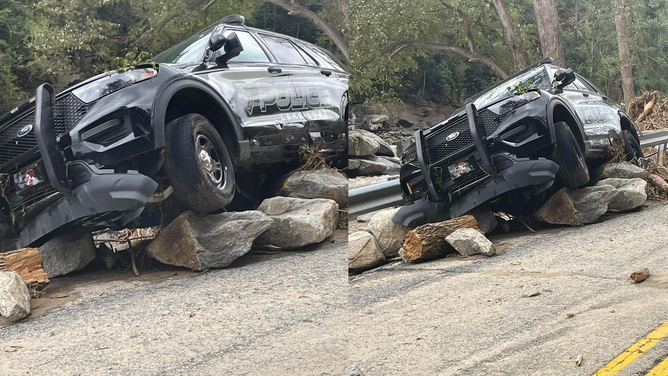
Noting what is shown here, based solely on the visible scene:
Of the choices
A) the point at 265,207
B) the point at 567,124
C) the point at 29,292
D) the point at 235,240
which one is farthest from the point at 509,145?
the point at 29,292

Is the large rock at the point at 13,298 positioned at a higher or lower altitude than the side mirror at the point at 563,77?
lower

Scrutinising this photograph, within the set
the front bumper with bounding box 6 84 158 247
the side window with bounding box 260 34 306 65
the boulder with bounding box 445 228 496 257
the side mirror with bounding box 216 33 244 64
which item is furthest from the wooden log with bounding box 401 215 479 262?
the front bumper with bounding box 6 84 158 247

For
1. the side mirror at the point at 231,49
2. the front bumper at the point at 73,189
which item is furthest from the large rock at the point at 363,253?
the front bumper at the point at 73,189

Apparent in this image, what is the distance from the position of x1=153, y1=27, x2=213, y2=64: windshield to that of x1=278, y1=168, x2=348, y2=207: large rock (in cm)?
37

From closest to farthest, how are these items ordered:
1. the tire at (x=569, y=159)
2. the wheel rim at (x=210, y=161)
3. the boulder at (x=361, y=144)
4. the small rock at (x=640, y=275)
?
the wheel rim at (x=210, y=161), the boulder at (x=361, y=144), the small rock at (x=640, y=275), the tire at (x=569, y=159)

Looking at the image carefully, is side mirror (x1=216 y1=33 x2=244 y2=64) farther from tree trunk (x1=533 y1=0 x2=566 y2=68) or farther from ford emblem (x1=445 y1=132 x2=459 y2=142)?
tree trunk (x1=533 y1=0 x2=566 y2=68)

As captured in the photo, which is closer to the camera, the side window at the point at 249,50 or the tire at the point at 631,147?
the side window at the point at 249,50

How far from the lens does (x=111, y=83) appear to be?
54.5 inches

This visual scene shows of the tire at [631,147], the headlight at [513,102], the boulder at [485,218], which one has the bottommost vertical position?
the boulder at [485,218]

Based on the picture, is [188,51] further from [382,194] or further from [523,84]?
[523,84]

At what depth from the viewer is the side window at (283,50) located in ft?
5.35

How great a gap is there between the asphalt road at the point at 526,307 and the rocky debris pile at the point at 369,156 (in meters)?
0.38

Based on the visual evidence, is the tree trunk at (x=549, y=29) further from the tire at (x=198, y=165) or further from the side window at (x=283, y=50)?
the tire at (x=198, y=165)

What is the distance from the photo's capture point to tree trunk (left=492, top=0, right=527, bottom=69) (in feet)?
7.23
